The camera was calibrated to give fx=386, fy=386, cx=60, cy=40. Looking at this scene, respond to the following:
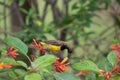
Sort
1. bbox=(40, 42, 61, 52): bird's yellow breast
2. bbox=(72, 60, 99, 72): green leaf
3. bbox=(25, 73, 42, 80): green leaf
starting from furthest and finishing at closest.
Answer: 1. bbox=(40, 42, 61, 52): bird's yellow breast
2. bbox=(72, 60, 99, 72): green leaf
3. bbox=(25, 73, 42, 80): green leaf

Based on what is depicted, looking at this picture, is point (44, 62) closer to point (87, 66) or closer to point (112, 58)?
point (87, 66)

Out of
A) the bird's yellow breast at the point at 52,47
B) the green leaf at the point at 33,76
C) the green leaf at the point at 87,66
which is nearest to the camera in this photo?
the green leaf at the point at 33,76

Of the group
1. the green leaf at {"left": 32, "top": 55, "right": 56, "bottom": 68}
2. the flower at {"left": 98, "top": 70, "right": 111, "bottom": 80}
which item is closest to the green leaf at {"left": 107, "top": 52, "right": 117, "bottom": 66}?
the flower at {"left": 98, "top": 70, "right": 111, "bottom": 80}

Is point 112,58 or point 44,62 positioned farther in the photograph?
point 112,58

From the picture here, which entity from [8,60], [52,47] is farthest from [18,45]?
[52,47]

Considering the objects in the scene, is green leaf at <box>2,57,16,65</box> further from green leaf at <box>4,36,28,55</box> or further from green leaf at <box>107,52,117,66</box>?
green leaf at <box>107,52,117,66</box>

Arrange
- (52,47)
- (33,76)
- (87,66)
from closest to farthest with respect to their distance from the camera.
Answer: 1. (33,76)
2. (87,66)
3. (52,47)

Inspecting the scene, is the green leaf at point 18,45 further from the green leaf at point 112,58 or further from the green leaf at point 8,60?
the green leaf at point 112,58

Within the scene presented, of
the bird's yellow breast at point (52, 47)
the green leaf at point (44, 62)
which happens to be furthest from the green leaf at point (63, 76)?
the bird's yellow breast at point (52, 47)

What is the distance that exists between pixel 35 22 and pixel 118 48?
1390 millimetres

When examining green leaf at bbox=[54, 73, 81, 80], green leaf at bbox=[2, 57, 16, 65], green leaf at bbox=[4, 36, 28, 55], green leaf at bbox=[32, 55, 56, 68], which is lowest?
green leaf at bbox=[54, 73, 81, 80]

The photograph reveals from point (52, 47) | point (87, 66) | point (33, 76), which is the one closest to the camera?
point (33, 76)

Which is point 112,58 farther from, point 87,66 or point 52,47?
point 52,47

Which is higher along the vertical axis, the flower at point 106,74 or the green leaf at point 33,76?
the green leaf at point 33,76
